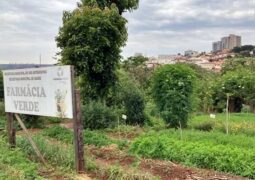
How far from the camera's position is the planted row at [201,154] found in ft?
21.5

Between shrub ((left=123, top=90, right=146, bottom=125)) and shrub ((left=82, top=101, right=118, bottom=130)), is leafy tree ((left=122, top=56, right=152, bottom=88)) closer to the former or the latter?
shrub ((left=123, top=90, right=146, bottom=125))

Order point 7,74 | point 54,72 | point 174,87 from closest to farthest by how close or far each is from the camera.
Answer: point 54,72 → point 7,74 → point 174,87

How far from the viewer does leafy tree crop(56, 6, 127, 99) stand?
12.7 metres

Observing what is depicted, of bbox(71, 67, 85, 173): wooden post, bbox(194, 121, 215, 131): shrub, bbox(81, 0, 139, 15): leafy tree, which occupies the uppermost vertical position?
bbox(81, 0, 139, 15): leafy tree

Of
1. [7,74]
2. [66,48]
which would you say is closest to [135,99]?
[66,48]

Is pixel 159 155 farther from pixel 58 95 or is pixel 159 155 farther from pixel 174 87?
pixel 174 87

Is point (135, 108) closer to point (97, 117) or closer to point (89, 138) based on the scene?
point (97, 117)

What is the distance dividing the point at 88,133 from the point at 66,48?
3.99m

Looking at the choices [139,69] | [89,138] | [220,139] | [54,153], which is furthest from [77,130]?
[139,69]

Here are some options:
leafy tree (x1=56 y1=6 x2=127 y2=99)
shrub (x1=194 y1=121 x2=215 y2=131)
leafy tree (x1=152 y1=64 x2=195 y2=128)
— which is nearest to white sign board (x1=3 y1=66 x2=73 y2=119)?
leafy tree (x1=56 y1=6 x2=127 y2=99)

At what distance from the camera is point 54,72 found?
6812 mm

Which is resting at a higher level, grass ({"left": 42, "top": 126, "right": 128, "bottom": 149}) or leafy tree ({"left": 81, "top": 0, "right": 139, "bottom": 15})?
leafy tree ({"left": 81, "top": 0, "right": 139, "bottom": 15})

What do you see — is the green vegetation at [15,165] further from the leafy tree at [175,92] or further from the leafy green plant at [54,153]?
the leafy tree at [175,92]

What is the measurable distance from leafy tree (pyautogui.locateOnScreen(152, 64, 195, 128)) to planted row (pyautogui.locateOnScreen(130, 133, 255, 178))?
419 cm
